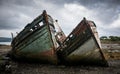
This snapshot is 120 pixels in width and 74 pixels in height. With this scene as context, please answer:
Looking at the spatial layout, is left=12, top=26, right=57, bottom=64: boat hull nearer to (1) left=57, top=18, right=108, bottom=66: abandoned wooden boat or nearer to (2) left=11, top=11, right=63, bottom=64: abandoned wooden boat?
(2) left=11, top=11, right=63, bottom=64: abandoned wooden boat

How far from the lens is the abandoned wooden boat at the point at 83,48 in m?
8.62

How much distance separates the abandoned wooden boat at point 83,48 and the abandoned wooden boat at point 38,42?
68cm

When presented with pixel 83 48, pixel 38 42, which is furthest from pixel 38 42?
pixel 83 48

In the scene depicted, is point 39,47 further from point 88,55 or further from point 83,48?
point 88,55

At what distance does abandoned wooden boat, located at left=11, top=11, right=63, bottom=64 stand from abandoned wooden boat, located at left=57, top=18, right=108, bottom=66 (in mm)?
679

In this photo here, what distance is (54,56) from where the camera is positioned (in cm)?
907

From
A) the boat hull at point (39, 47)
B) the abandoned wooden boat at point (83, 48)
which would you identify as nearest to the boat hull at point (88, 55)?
the abandoned wooden boat at point (83, 48)

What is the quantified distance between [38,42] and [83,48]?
2.25m

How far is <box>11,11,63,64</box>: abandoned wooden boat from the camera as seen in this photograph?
9.19m

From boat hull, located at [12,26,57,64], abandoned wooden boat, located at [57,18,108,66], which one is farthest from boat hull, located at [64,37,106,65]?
boat hull, located at [12,26,57,64]

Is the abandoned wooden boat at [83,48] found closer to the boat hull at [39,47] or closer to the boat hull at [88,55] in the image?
the boat hull at [88,55]

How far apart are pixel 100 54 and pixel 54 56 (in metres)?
2.15

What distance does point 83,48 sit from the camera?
8.72m

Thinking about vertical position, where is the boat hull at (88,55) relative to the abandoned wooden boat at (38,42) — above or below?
below
